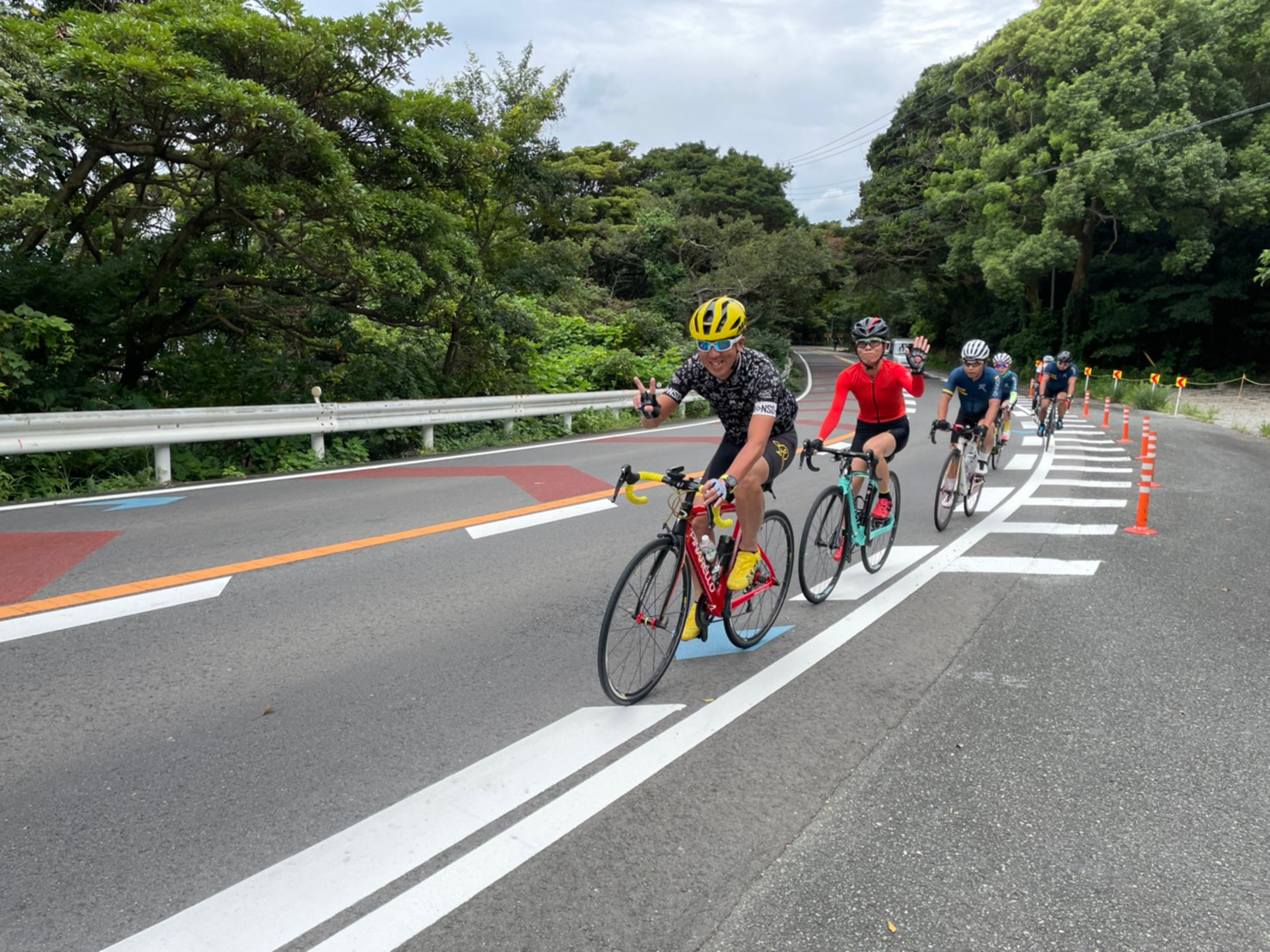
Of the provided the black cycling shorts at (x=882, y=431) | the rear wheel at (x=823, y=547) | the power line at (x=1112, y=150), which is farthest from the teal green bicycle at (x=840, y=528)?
the power line at (x=1112, y=150)

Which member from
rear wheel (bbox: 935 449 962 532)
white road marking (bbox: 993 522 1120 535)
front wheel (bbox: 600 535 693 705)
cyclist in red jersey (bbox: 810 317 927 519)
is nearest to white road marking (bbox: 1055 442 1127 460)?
white road marking (bbox: 993 522 1120 535)

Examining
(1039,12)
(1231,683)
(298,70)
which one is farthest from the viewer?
(1039,12)

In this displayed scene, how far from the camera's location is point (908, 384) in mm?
6422

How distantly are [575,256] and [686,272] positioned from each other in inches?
778

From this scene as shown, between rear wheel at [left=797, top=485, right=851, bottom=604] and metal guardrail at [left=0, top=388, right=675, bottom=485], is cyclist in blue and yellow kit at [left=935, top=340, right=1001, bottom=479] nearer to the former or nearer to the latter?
rear wheel at [left=797, top=485, right=851, bottom=604]

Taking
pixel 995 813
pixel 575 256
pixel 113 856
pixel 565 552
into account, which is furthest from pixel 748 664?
pixel 575 256

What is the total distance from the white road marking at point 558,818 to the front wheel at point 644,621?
0.33 meters

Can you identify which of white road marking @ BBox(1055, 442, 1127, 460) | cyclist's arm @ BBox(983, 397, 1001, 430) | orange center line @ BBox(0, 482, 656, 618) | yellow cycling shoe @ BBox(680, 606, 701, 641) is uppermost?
cyclist's arm @ BBox(983, 397, 1001, 430)

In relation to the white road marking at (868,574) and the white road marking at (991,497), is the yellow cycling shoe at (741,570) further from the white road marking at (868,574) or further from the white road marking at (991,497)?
the white road marking at (991,497)

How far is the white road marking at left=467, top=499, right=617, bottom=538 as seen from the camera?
7039mm

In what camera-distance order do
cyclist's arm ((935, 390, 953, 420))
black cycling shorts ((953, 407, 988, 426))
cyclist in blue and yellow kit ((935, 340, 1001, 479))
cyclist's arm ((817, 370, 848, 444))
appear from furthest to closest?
black cycling shorts ((953, 407, 988, 426))
cyclist in blue and yellow kit ((935, 340, 1001, 479))
cyclist's arm ((935, 390, 953, 420))
cyclist's arm ((817, 370, 848, 444))

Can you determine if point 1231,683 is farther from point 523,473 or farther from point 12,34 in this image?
point 12,34

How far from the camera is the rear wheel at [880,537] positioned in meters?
6.16

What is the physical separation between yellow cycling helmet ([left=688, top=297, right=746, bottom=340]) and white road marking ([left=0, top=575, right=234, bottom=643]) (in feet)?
12.0
